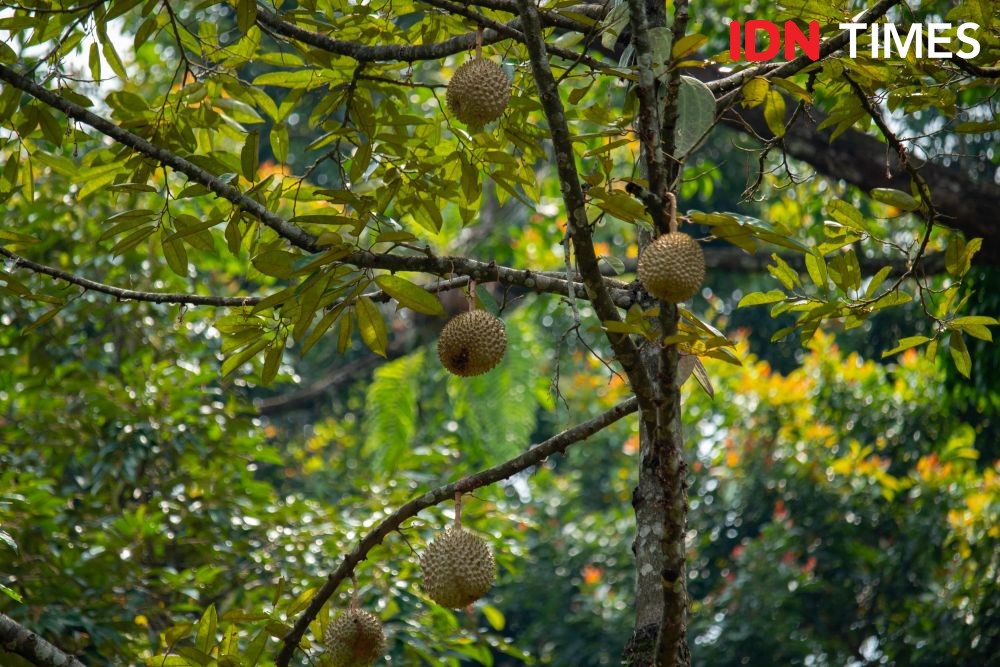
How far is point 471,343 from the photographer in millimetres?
1976

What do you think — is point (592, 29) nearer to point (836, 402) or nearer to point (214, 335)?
point (214, 335)

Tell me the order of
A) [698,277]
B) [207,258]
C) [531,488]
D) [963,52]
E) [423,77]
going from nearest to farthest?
[698,277] → [963,52] → [207,258] → [423,77] → [531,488]

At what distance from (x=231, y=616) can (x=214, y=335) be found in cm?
294

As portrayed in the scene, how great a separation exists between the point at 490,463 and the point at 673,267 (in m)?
4.82

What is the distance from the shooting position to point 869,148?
462 centimetres

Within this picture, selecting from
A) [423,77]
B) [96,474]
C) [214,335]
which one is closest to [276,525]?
[96,474]

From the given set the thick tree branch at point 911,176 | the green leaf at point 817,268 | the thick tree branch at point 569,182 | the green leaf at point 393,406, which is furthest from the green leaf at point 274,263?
the green leaf at point 393,406

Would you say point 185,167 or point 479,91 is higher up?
point 479,91

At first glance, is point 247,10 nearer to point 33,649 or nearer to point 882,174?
point 33,649

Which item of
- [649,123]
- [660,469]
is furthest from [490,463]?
[649,123]

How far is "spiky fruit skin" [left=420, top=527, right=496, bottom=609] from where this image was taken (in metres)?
1.99

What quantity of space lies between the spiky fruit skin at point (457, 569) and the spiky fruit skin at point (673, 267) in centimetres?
67

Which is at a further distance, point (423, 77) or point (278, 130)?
point (423, 77)

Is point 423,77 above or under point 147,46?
above
